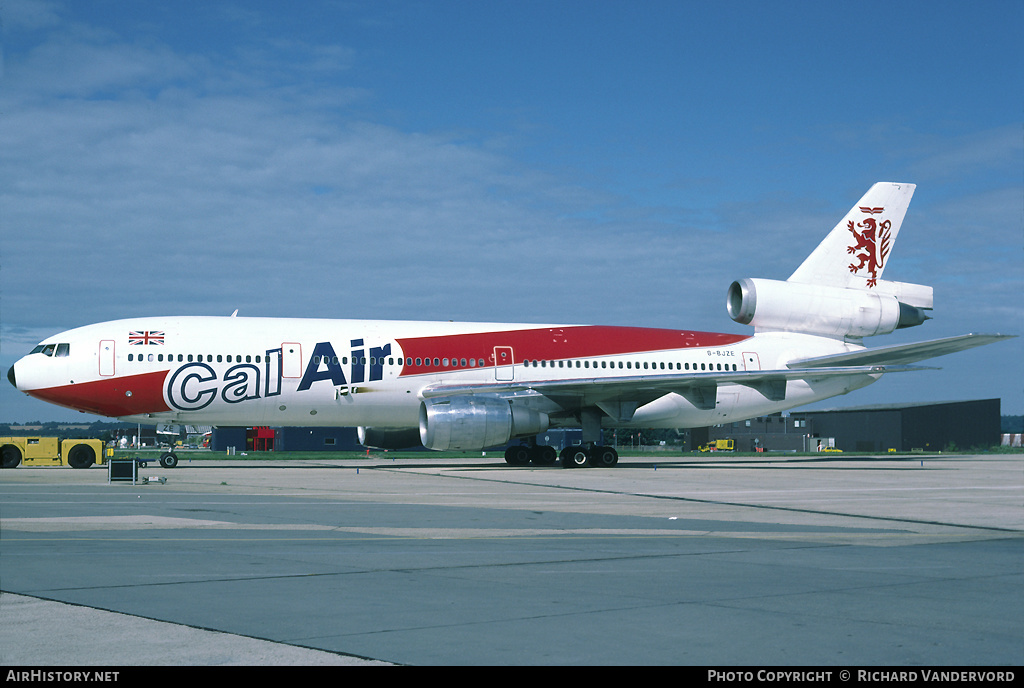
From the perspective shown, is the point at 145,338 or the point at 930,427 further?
the point at 930,427

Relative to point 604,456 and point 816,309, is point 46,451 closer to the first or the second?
point 604,456

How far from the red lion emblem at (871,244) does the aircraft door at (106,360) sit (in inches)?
937

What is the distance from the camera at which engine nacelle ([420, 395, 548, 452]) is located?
25.4 meters

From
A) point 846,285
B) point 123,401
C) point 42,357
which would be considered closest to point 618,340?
point 846,285

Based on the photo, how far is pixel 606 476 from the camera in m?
23.0

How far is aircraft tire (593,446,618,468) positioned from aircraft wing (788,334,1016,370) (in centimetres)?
682

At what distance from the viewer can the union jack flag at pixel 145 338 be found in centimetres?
2564

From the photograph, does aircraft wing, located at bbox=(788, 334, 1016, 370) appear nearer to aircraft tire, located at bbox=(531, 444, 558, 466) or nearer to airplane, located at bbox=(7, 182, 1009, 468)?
airplane, located at bbox=(7, 182, 1009, 468)

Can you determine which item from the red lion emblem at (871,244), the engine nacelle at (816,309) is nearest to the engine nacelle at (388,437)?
the engine nacelle at (816,309)

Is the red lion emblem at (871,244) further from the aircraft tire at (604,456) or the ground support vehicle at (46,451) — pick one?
the ground support vehicle at (46,451)

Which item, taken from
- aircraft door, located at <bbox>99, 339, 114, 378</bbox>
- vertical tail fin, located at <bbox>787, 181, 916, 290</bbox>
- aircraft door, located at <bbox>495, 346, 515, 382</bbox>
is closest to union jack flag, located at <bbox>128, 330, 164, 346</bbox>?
aircraft door, located at <bbox>99, 339, 114, 378</bbox>

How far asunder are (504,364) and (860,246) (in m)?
13.5

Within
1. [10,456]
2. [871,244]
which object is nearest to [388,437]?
[10,456]

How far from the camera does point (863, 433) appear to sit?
65.1 meters
